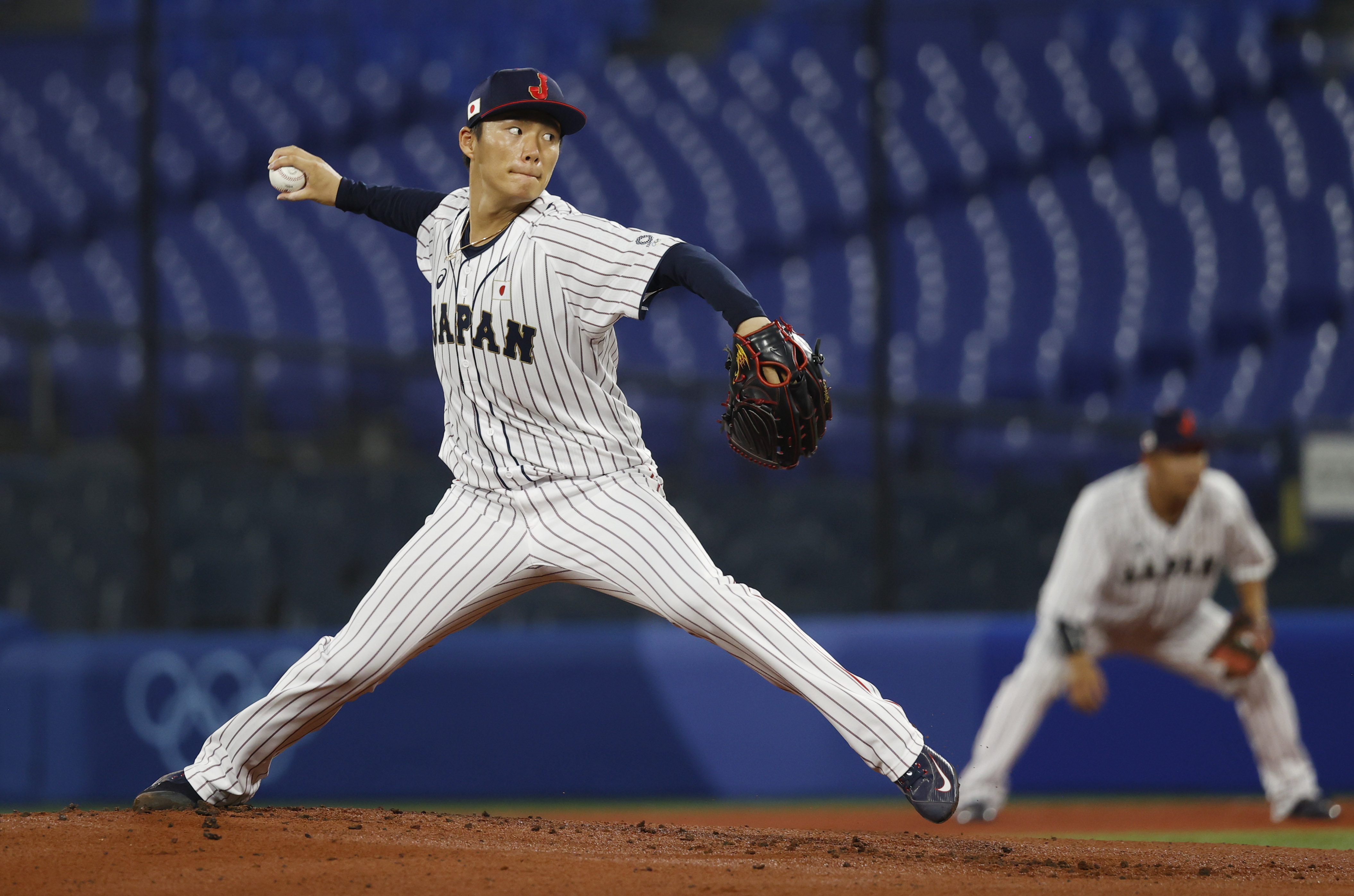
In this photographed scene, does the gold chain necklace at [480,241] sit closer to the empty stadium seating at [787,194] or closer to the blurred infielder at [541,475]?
the blurred infielder at [541,475]

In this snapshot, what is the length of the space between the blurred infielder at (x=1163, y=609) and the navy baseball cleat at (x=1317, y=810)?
0.04 ft

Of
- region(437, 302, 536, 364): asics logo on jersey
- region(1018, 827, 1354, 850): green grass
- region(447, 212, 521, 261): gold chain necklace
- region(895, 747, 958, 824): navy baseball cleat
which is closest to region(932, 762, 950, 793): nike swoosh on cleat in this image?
region(895, 747, 958, 824): navy baseball cleat

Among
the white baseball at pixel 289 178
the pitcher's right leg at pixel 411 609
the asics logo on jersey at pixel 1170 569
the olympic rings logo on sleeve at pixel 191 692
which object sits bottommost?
the olympic rings logo on sleeve at pixel 191 692

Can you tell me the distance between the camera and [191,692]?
20.0ft

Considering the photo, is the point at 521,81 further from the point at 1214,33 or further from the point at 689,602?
the point at 1214,33

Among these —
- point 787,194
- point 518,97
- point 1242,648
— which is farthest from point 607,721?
point 787,194

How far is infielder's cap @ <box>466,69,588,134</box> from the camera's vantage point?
3.09 m

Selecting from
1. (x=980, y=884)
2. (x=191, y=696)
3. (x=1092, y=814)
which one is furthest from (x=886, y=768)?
(x=191, y=696)

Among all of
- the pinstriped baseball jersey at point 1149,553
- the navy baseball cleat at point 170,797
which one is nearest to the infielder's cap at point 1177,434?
the pinstriped baseball jersey at point 1149,553

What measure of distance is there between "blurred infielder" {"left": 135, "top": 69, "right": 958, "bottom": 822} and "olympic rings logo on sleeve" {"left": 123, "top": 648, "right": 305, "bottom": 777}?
9.32 feet

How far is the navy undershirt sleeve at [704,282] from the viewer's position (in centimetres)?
280

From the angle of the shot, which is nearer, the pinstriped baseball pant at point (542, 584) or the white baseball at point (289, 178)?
the pinstriped baseball pant at point (542, 584)

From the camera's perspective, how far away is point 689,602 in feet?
9.77

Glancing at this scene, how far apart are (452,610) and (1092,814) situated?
3.45 meters
